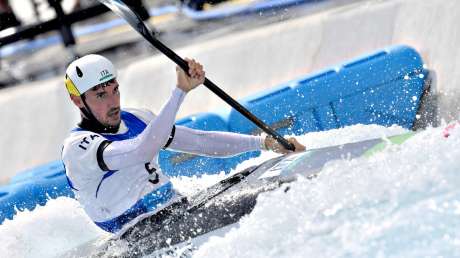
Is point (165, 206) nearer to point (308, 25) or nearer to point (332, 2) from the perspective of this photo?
point (308, 25)

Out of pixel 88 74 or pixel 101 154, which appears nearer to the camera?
pixel 101 154

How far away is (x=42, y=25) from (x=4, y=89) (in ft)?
2.17

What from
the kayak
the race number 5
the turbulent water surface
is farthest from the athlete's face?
the turbulent water surface

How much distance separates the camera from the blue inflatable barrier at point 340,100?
623cm

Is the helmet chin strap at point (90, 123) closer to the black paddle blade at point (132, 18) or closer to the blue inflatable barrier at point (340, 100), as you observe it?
the black paddle blade at point (132, 18)

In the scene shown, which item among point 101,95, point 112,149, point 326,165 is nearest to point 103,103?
point 101,95

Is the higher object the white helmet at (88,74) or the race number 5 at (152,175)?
the white helmet at (88,74)

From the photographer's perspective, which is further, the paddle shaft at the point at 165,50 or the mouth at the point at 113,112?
the mouth at the point at 113,112

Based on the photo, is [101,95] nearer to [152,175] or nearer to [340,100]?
[152,175]

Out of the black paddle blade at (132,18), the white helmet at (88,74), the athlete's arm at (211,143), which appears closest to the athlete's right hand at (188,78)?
the black paddle blade at (132,18)

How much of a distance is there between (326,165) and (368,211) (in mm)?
560

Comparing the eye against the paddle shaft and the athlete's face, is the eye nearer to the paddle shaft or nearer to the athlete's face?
the athlete's face

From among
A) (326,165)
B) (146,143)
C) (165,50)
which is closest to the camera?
(326,165)

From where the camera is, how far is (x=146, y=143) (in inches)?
167
